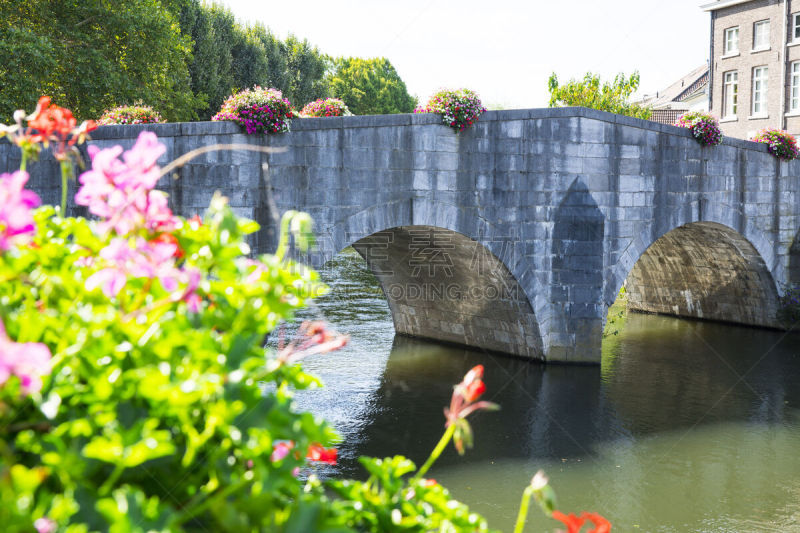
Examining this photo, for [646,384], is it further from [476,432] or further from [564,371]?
[476,432]

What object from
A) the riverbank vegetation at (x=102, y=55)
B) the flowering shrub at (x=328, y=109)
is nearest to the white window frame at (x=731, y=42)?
the riverbank vegetation at (x=102, y=55)

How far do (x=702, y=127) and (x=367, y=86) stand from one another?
3512cm

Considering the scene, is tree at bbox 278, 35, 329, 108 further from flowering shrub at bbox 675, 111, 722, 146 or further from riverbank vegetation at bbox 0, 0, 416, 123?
flowering shrub at bbox 675, 111, 722, 146

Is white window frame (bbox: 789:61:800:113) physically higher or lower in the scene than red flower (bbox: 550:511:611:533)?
higher

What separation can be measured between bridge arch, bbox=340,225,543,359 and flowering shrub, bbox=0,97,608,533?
30.8 ft

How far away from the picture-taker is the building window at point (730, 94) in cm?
2747

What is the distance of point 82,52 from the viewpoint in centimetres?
1566

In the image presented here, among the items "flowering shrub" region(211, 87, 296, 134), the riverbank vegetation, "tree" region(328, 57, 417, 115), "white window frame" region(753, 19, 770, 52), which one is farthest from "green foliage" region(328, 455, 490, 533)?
"tree" region(328, 57, 417, 115)

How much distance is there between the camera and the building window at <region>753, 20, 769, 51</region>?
1032 inches

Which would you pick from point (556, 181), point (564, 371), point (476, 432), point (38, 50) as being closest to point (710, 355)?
point (564, 371)

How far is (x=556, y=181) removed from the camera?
11.5m

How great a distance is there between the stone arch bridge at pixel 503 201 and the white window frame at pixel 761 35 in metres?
11.9

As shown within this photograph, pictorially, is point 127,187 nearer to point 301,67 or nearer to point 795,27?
point 795,27

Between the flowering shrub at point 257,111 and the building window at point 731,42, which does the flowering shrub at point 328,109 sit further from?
the building window at point 731,42
